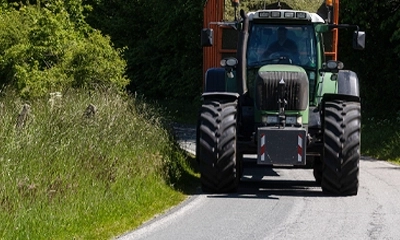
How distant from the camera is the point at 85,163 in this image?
45.1ft

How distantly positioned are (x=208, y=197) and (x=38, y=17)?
11902 mm

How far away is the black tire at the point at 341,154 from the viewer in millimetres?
14867

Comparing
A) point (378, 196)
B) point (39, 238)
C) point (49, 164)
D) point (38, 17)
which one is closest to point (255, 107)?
point (378, 196)

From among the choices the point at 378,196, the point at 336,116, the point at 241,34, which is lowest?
the point at 378,196

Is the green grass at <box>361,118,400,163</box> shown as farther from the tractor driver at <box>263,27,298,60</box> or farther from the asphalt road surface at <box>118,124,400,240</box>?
the tractor driver at <box>263,27,298,60</box>

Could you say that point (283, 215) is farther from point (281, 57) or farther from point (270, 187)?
point (281, 57)

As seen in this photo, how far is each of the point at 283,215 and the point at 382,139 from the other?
11.9 meters

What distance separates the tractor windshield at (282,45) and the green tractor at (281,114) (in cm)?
2

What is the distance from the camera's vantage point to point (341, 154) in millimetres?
14852

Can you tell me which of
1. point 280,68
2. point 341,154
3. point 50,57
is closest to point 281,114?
point 280,68

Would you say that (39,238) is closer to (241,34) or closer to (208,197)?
(208,197)

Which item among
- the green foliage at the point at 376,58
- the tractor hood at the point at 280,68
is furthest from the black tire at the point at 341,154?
the green foliage at the point at 376,58

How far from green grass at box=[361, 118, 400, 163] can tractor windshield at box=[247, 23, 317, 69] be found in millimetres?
5719

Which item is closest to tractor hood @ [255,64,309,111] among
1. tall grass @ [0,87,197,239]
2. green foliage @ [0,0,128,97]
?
tall grass @ [0,87,197,239]
